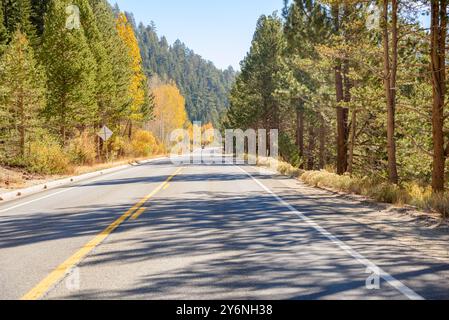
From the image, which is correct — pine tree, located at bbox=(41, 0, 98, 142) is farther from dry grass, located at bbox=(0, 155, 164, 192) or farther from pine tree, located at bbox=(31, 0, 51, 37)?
pine tree, located at bbox=(31, 0, 51, 37)

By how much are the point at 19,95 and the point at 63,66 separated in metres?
Answer: 5.72

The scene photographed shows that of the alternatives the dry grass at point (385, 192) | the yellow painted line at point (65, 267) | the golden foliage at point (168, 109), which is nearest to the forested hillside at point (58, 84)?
the dry grass at point (385, 192)

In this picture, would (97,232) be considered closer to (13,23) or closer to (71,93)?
(71,93)

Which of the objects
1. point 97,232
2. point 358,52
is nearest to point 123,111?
point 358,52

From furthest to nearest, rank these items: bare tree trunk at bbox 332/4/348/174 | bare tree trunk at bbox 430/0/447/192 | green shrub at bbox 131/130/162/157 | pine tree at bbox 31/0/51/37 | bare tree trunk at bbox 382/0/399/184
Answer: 1. green shrub at bbox 131/130/162/157
2. pine tree at bbox 31/0/51/37
3. bare tree trunk at bbox 332/4/348/174
4. bare tree trunk at bbox 382/0/399/184
5. bare tree trunk at bbox 430/0/447/192

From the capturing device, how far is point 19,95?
29266 millimetres

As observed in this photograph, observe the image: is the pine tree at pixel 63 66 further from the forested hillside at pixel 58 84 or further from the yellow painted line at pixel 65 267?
the yellow painted line at pixel 65 267

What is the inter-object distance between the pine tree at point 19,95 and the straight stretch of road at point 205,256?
→ 61.5 ft

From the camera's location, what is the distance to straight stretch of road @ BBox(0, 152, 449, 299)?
5.05 metres

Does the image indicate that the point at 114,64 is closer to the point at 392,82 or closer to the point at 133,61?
the point at 133,61

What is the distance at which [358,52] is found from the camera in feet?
57.6

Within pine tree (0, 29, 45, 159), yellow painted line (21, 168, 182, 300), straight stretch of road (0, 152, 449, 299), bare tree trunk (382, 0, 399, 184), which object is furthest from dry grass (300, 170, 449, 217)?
pine tree (0, 29, 45, 159)

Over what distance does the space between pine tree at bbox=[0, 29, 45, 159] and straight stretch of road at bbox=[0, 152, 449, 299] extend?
18.7m

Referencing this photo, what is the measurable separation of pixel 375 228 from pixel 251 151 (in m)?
55.3
